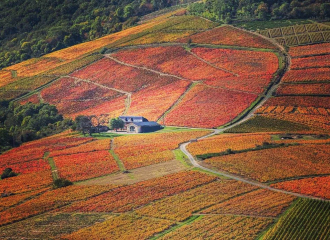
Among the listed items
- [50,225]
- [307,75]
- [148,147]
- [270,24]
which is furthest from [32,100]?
[50,225]

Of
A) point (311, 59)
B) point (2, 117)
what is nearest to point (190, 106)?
point (311, 59)

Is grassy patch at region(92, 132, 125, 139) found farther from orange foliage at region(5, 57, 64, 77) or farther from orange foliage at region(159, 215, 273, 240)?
orange foliage at region(5, 57, 64, 77)

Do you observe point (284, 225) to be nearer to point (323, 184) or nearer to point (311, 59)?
point (323, 184)

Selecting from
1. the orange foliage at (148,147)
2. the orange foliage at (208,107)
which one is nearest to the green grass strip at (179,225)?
the orange foliage at (148,147)

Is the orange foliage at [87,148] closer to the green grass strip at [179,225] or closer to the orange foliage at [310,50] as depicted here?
the green grass strip at [179,225]

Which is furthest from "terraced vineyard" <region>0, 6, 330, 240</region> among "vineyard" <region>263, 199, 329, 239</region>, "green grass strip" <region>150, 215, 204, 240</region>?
"vineyard" <region>263, 199, 329, 239</region>

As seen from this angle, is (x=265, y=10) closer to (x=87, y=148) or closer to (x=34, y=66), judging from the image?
(x=34, y=66)
